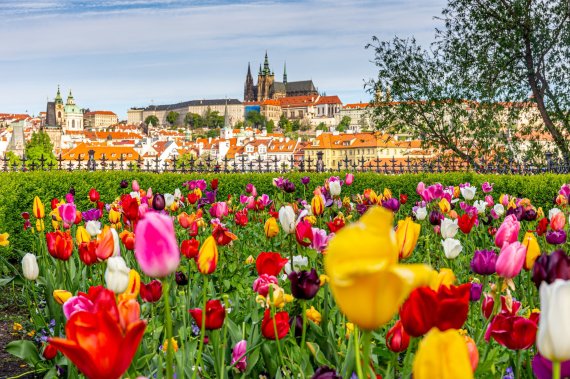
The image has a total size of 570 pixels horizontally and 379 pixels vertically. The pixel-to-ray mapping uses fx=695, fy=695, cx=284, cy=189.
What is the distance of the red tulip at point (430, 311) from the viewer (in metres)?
1.11

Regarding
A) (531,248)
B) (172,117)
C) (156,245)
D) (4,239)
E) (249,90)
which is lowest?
(4,239)

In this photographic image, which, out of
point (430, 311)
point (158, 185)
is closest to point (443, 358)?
point (430, 311)

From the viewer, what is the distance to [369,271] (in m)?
0.75

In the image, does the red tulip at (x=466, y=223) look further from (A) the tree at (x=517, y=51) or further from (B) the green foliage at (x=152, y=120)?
(B) the green foliage at (x=152, y=120)

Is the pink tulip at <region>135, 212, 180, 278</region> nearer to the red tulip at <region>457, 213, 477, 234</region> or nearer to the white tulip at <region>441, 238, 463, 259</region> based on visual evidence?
the white tulip at <region>441, 238, 463, 259</region>

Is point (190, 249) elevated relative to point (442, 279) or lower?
lower

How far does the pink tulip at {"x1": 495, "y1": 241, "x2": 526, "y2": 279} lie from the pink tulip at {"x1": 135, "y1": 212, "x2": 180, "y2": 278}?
82 centimetres

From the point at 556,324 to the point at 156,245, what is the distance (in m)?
0.66

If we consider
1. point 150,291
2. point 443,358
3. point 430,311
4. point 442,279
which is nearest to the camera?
point 443,358

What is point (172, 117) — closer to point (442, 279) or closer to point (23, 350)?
point (23, 350)

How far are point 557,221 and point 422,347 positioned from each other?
2580 millimetres

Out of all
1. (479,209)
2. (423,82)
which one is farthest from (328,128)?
(479,209)

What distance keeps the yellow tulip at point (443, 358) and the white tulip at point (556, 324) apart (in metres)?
0.18

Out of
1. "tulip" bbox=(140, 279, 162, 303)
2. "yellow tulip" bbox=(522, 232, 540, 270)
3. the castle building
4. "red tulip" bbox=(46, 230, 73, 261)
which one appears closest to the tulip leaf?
"red tulip" bbox=(46, 230, 73, 261)
